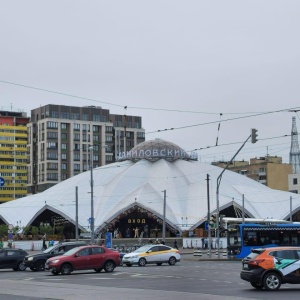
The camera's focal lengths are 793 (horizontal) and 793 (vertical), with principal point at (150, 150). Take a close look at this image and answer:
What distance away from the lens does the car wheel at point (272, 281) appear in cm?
2731

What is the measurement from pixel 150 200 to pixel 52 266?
2756 inches

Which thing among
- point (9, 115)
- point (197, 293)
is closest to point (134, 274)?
point (197, 293)

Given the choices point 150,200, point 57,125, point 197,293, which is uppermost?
point 57,125

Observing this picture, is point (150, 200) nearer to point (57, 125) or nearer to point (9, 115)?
point (57, 125)

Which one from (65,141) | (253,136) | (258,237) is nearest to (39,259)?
(253,136)

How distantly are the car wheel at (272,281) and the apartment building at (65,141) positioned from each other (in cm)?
13660

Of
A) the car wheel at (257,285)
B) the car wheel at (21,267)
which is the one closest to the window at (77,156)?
the car wheel at (21,267)

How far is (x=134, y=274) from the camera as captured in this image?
38.8m

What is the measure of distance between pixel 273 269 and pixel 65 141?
5605 inches

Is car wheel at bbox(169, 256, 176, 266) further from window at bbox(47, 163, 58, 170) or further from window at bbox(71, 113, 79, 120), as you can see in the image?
window at bbox(71, 113, 79, 120)

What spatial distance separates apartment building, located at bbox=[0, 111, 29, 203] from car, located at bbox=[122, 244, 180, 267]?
126546mm

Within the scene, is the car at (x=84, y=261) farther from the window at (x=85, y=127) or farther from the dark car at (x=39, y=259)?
the window at (x=85, y=127)

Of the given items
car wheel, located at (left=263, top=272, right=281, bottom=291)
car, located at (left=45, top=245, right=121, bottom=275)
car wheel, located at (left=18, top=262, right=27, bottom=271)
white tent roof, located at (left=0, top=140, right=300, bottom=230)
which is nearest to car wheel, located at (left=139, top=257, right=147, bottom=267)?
car wheel, located at (left=18, top=262, right=27, bottom=271)

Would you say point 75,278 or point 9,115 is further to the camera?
point 9,115
